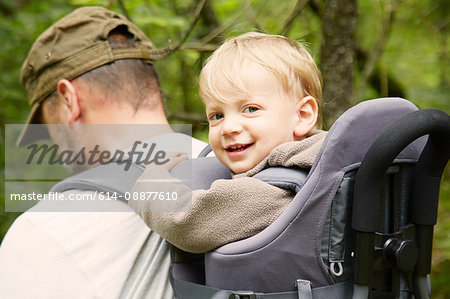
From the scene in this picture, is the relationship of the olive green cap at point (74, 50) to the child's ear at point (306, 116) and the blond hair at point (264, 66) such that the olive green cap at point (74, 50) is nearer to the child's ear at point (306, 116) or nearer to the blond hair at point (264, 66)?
the blond hair at point (264, 66)

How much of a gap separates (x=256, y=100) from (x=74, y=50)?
3.31ft

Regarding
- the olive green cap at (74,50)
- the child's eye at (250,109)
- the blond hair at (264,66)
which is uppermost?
the olive green cap at (74,50)

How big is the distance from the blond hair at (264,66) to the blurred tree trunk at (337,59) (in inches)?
47.9

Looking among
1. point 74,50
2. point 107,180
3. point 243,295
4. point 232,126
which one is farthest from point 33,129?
point 243,295

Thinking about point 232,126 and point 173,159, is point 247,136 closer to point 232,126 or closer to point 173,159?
point 232,126

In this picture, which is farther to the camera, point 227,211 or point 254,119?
point 254,119

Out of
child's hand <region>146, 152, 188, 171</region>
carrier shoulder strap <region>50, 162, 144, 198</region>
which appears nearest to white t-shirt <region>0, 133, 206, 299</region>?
carrier shoulder strap <region>50, 162, 144, 198</region>

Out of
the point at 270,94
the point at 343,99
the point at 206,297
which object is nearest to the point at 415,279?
the point at 206,297

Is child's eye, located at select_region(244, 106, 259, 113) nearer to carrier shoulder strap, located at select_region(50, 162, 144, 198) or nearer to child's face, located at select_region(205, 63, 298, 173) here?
child's face, located at select_region(205, 63, 298, 173)

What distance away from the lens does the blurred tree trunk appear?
2.94m

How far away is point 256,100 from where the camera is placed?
5.27 ft

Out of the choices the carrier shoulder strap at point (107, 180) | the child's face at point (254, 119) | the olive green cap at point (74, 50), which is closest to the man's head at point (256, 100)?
the child's face at point (254, 119)

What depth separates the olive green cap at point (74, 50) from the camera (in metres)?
2.24

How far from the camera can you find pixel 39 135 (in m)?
2.52
